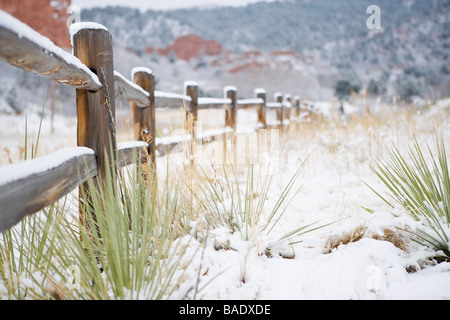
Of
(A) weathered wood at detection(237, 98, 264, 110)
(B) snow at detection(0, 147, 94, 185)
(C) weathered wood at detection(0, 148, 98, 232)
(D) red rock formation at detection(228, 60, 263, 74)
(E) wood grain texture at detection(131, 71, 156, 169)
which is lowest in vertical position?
(C) weathered wood at detection(0, 148, 98, 232)

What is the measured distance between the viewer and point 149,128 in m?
2.91

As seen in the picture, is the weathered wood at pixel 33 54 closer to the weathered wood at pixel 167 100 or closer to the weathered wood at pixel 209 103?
the weathered wood at pixel 167 100

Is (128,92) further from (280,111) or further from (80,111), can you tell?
(280,111)

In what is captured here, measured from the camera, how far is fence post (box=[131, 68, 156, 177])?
2797 millimetres

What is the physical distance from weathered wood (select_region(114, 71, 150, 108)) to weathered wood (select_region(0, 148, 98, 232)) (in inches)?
28.6

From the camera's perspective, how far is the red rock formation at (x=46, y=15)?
19078 mm

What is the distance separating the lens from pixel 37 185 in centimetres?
111

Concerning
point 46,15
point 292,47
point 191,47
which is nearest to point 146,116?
point 46,15

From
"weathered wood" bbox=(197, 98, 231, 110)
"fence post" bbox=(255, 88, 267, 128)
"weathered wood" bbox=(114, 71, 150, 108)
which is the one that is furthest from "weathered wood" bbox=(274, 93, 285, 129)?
"weathered wood" bbox=(114, 71, 150, 108)

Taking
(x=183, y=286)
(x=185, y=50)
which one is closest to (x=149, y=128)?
(x=183, y=286)

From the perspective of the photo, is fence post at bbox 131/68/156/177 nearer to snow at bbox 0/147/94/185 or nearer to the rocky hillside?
snow at bbox 0/147/94/185

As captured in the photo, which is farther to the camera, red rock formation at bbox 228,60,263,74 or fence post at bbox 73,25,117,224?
red rock formation at bbox 228,60,263,74
